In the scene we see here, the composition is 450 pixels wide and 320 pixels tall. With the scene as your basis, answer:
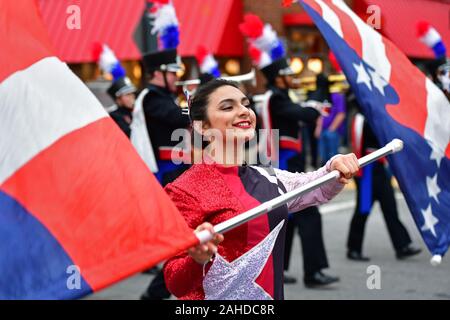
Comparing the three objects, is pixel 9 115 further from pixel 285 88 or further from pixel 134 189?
pixel 285 88

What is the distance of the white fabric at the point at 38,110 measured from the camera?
283cm

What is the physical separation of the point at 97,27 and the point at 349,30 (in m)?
13.9

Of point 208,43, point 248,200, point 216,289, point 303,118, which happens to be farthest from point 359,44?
point 208,43

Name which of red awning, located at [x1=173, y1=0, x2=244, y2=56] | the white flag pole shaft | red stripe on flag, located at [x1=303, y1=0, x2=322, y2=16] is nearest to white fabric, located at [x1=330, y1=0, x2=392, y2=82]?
red stripe on flag, located at [x1=303, y1=0, x2=322, y2=16]

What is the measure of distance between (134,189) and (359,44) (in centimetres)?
209

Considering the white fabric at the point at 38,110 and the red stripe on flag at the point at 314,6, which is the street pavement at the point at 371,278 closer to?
the red stripe on flag at the point at 314,6

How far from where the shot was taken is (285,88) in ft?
25.6

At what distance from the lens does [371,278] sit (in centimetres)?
708

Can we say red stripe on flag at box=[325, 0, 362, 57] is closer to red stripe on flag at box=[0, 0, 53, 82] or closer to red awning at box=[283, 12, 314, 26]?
red stripe on flag at box=[0, 0, 53, 82]

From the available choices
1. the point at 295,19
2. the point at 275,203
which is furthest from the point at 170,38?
the point at 295,19

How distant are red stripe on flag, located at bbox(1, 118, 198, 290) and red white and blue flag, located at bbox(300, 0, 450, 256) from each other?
1.72 metres

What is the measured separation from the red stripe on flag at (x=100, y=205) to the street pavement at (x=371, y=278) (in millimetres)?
3904

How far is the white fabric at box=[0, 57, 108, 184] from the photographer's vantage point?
2.83 meters

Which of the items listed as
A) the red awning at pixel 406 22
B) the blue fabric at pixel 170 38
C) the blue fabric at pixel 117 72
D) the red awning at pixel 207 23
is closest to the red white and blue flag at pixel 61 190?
the blue fabric at pixel 170 38
